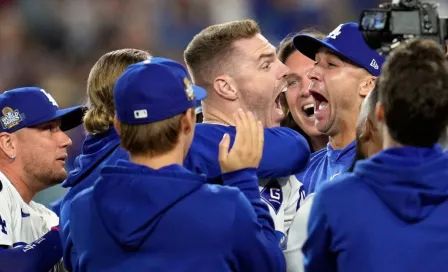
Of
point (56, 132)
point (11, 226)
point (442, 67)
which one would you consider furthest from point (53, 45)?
point (442, 67)

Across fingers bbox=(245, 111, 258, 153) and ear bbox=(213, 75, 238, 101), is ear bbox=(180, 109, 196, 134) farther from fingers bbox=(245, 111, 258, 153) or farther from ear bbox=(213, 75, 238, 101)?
ear bbox=(213, 75, 238, 101)

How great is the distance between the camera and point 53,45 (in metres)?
7.32

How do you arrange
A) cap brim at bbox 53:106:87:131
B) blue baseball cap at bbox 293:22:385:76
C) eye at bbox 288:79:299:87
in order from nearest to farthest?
blue baseball cap at bbox 293:22:385:76 < cap brim at bbox 53:106:87:131 < eye at bbox 288:79:299:87

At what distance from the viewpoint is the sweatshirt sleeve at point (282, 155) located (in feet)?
9.89

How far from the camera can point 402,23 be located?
8.73 ft

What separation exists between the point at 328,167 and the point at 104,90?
1003mm

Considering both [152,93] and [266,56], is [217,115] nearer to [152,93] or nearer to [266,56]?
[266,56]

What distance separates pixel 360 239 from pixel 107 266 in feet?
2.41

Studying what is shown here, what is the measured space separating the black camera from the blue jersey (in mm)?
961

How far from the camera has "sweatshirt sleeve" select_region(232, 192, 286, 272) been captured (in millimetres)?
2494

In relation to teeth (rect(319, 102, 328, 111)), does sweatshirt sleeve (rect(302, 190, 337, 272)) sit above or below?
above

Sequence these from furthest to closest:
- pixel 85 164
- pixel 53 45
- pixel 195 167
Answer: pixel 53 45
pixel 85 164
pixel 195 167

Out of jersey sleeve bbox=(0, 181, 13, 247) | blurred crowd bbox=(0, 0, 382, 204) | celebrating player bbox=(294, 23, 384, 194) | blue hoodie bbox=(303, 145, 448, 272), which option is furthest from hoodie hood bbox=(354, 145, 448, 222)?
blurred crowd bbox=(0, 0, 382, 204)

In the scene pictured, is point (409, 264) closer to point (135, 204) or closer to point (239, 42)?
point (135, 204)
